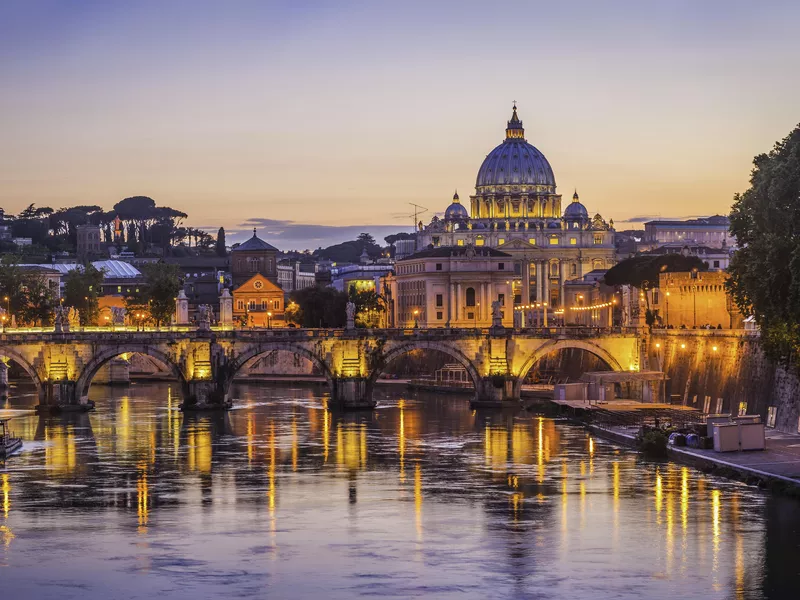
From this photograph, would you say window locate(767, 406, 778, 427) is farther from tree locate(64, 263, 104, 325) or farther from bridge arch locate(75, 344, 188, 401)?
tree locate(64, 263, 104, 325)

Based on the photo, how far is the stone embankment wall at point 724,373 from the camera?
7001 centimetres

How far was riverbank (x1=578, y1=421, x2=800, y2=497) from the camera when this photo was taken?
2154 inches

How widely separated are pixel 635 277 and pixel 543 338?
109 ft

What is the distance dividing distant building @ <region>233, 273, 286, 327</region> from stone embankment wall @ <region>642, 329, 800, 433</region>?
9987cm

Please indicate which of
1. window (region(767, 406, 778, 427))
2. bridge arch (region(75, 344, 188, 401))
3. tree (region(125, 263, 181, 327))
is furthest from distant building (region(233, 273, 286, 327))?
window (region(767, 406, 778, 427))

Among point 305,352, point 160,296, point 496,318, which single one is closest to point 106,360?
point 305,352

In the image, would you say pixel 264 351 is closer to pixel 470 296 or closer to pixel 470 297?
pixel 470 297

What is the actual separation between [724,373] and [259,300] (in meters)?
117

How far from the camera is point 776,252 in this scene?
60812mm

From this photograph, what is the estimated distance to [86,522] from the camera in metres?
53.1

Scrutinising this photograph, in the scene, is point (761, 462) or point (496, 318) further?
point (496, 318)

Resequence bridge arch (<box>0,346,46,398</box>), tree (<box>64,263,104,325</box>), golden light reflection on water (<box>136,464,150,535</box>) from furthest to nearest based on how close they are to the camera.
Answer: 1. tree (<box>64,263,104,325</box>)
2. bridge arch (<box>0,346,46,398</box>)
3. golden light reflection on water (<box>136,464,150,535</box>)

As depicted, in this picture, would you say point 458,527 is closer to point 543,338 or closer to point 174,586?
point 174,586

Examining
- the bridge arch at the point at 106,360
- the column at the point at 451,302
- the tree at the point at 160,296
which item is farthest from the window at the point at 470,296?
the bridge arch at the point at 106,360
